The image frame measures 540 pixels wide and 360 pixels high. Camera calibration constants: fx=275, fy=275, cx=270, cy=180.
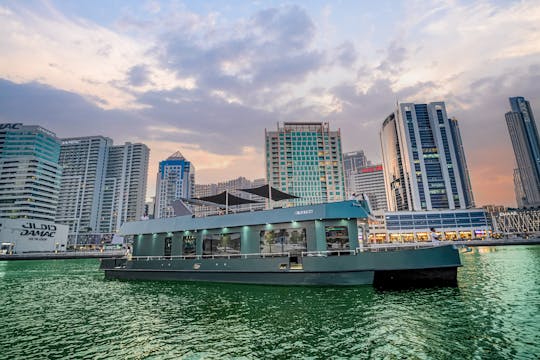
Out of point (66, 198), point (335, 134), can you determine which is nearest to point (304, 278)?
point (335, 134)

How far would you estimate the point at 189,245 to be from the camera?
20250 mm

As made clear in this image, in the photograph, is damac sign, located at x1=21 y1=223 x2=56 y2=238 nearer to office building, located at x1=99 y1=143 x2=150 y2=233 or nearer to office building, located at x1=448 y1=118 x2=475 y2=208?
office building, located at x1=99 y1=143 x2=150 y2=233

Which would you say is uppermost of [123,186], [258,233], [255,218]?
[123,186]

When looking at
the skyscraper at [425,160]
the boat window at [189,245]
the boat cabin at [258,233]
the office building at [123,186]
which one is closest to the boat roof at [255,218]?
the boat cabin at [258,233]

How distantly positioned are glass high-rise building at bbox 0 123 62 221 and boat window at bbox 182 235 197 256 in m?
111

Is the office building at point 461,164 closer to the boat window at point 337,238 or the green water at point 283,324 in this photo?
the boat window at point 337,238

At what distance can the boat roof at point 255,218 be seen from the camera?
52.0 feet

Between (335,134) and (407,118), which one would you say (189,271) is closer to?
(335,134)

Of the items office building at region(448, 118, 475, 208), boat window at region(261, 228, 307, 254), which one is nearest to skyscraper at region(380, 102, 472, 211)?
office building at region(448, 118, 475, 208)

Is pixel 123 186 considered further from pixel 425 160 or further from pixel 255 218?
pixel 255 218

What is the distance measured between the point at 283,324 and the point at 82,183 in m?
181

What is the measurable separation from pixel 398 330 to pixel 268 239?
34.2ft

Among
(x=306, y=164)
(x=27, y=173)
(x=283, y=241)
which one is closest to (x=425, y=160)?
(x=306, y=164)

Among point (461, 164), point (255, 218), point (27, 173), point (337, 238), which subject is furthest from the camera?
point (461, 164)
